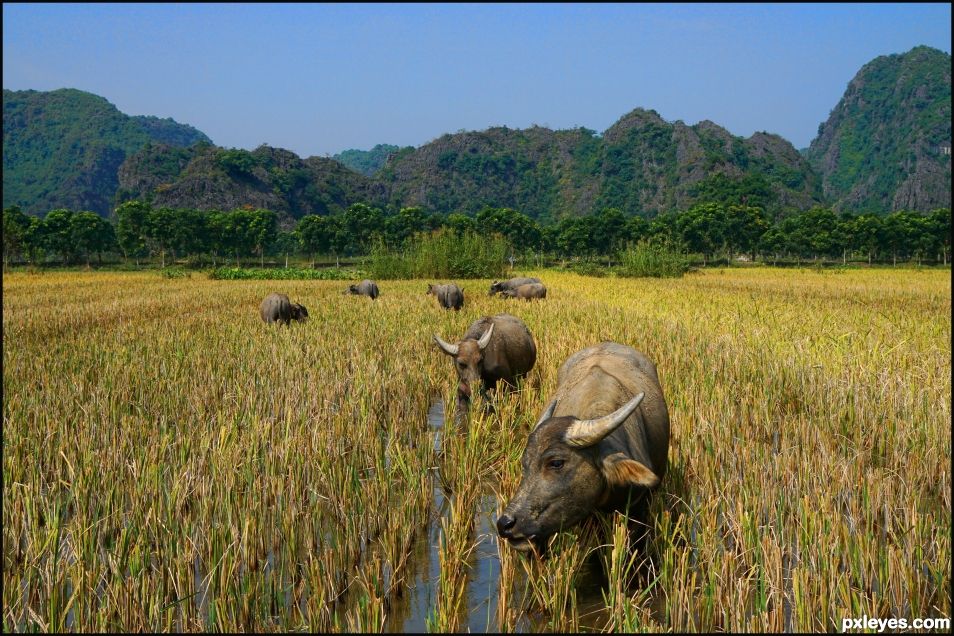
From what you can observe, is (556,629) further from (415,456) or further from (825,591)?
(415,456)

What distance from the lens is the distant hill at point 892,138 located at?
10794 centimetres

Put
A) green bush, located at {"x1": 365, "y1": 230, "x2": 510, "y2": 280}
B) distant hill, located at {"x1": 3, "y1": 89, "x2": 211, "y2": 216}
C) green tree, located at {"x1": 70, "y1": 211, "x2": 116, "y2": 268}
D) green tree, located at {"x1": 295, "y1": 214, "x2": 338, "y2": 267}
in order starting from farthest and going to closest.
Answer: distant hill, located at {"x1": 3, "y1": 89, "x2": 211, "y2": 216} → green tree, located at {"x1": 295, "y1": 214, "x2": 338, "y2": 267} → green tree, located at {"x1": 70, "y1": 211, "x2": 116, "y2": 268} → green bush, located at {"x1": 365, "y1": 230, "x2": 510, "y2": 280}

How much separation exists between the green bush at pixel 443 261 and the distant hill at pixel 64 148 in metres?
118

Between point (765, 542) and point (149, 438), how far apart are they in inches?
185

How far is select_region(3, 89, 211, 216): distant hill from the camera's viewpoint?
128 metres

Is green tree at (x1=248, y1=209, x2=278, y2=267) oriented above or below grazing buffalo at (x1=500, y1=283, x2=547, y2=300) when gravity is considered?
above

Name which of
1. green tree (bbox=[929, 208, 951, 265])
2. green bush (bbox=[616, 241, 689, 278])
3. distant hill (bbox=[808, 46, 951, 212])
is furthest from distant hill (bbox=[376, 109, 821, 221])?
green bush (bbox=[616, 241, 689, 278])

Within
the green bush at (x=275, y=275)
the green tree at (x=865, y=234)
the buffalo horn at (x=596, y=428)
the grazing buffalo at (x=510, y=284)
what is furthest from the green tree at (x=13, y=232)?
the green tree at (x=865, y=234)

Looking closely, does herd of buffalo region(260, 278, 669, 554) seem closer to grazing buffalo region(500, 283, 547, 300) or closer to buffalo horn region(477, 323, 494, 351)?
buffalo horn region(477, 323, 494, 351)

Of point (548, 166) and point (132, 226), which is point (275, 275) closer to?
point (132, 226)

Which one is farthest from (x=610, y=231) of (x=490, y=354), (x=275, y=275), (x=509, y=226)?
(x=490, y=354)

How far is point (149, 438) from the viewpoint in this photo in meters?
5.05

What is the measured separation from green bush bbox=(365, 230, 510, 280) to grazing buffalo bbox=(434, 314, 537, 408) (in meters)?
26.5

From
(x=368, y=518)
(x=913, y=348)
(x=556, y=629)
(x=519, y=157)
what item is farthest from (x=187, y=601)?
(x=519, y=157)
